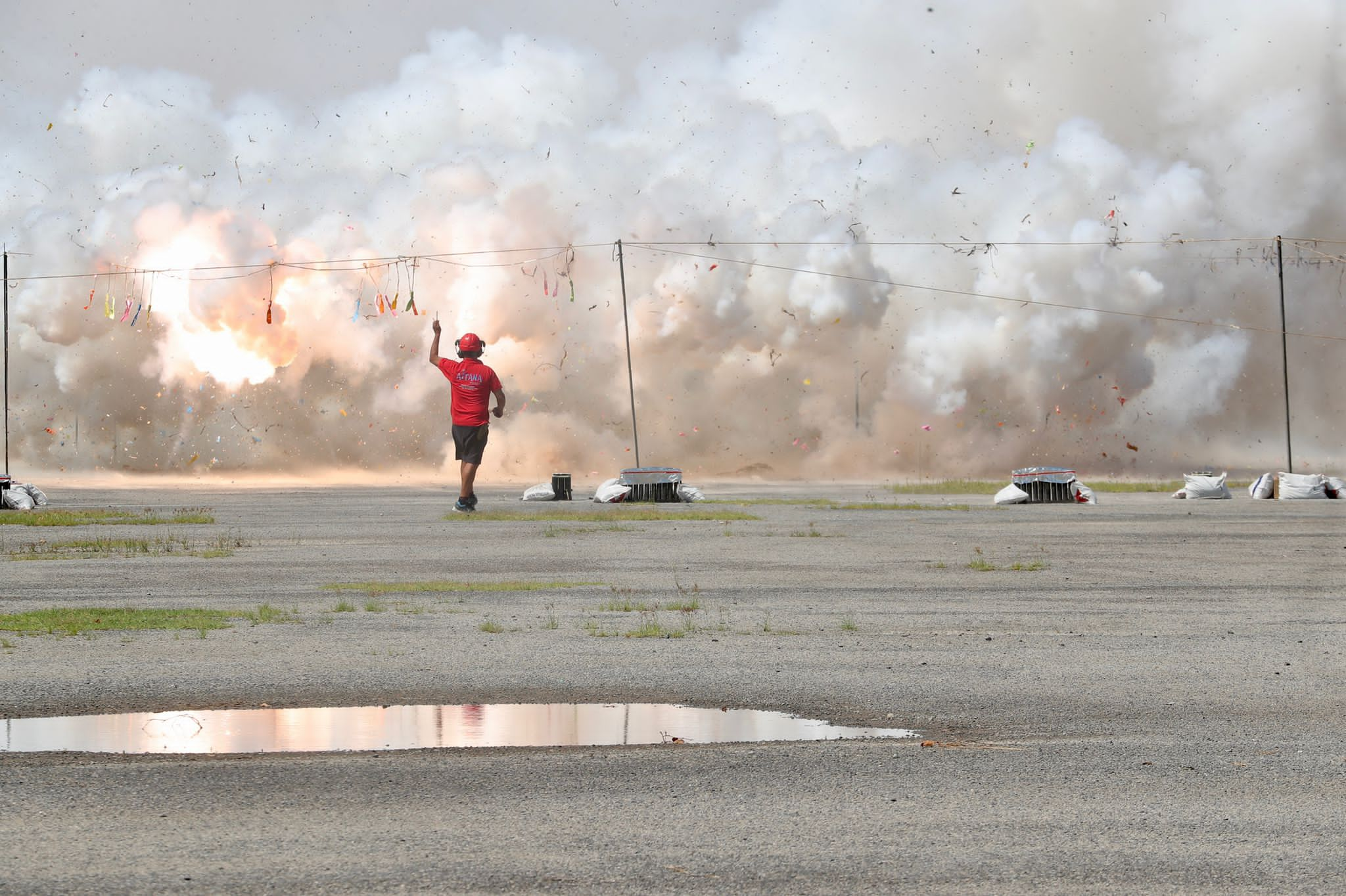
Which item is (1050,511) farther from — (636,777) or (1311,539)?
(636,777)

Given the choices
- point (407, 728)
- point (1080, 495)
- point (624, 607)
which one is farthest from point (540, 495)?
point (407, 728)

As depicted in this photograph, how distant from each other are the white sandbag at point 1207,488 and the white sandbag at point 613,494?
1754 cm

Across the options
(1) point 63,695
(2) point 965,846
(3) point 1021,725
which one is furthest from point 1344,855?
(1) point 63,695

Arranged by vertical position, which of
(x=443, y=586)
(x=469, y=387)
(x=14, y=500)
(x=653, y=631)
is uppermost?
(x=469, y=387)

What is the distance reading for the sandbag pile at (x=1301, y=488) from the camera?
140 feet

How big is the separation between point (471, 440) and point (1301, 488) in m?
26.4

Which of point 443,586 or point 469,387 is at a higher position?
point 469,387

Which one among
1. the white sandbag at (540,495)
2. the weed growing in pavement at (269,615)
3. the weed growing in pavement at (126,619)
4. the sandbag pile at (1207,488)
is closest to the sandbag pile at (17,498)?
the white sandbag at (540,495)

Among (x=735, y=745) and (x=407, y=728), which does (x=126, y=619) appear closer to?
(x=407, y=728)

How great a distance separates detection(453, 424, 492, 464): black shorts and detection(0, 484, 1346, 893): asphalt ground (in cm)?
1283

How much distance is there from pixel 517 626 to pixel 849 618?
3137 millimetres

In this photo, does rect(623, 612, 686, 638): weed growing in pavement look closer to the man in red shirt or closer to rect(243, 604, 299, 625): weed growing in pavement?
rect(243, 604, 299, 625): weed growing in pavement

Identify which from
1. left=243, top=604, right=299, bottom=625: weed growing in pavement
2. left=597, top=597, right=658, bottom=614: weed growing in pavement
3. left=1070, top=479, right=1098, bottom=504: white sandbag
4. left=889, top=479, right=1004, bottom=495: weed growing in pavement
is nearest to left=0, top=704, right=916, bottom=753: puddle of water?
left=243, top=604, right=299, bottom=625: weed growing in pavement

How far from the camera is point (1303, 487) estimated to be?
140 ft
